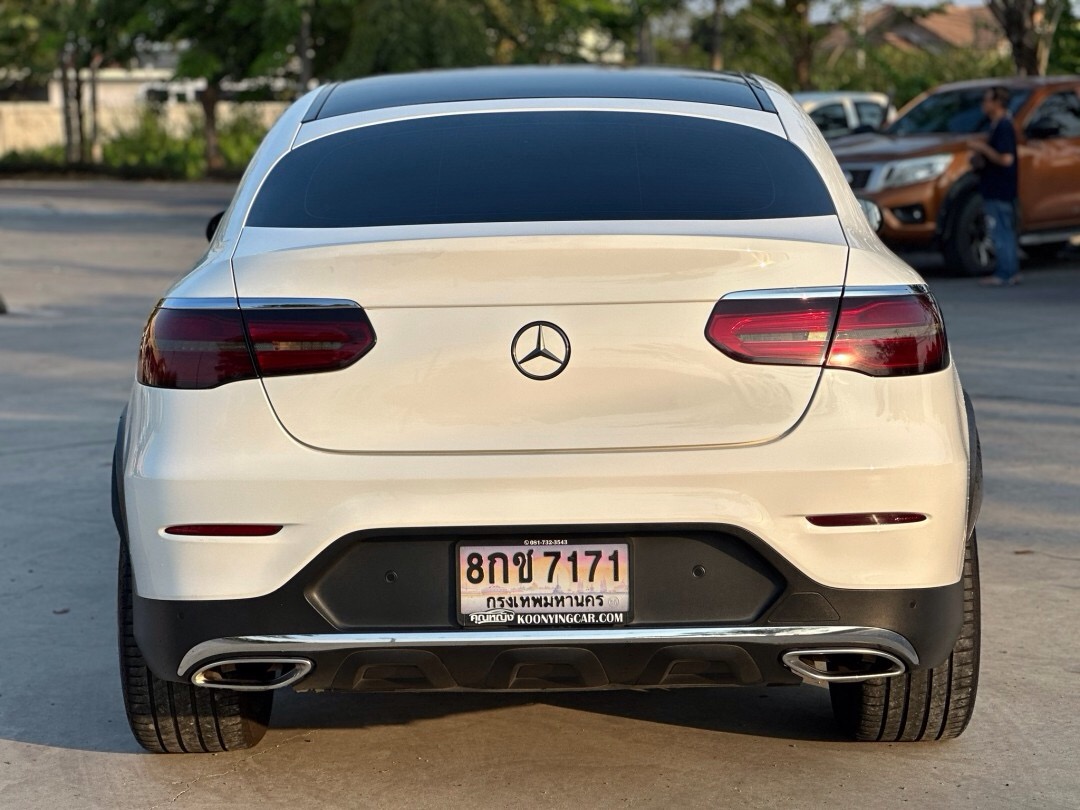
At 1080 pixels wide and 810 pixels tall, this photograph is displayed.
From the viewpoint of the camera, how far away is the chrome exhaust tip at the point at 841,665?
3617mm

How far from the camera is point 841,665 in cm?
378

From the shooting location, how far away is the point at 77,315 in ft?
46.5

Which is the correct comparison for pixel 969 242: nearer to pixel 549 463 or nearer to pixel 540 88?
pixel 540 88

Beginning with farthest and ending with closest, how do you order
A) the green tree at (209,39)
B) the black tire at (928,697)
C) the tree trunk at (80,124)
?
the tree trunk at (80,124) → the green tree at (209,39) → the black tire at (928,697)

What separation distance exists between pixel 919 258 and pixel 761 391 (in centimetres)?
1607

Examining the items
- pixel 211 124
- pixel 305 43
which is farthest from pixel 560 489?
pixel 211 124

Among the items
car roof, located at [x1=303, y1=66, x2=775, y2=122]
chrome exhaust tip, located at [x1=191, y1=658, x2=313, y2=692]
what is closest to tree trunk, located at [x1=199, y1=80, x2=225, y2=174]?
car roof, located at [x1=303, y1=66, x2=775, y2=122]

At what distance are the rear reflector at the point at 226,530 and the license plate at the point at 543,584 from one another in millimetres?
403

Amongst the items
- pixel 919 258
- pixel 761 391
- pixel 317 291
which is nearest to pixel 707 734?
pixel 761 391

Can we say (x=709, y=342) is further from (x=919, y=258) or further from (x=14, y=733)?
(x=919, y=258)

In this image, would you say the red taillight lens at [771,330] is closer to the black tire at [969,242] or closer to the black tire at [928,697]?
the black tire at [928,697]

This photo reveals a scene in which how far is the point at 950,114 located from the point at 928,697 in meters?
14.2

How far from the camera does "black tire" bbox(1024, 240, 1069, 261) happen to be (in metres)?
18.5

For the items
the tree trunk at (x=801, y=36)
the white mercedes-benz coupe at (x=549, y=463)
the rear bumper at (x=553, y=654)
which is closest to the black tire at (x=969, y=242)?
the white mercedes-benz coupe at (x=549, y=463)
